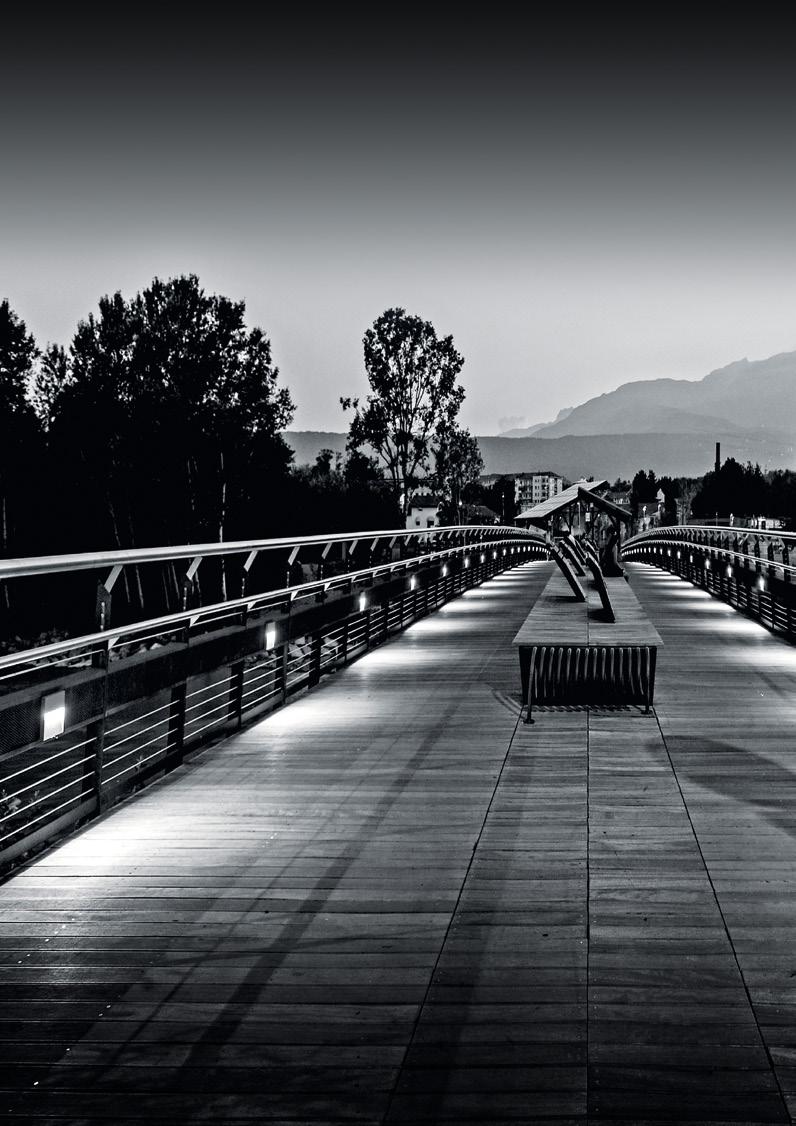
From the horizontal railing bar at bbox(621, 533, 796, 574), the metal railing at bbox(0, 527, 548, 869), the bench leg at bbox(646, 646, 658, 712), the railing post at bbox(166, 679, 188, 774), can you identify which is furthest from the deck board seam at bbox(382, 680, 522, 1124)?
the horizontal railing bar at bbox(621, 533, 796, 574)

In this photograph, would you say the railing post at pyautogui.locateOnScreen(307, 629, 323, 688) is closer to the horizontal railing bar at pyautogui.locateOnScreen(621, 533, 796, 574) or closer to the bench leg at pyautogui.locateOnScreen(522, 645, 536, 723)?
the bench leg at pyautogui.locateOnScreen(522, 645, 536, 723)

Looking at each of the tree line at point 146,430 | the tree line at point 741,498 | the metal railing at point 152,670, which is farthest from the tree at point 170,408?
the tree line at point 741,498

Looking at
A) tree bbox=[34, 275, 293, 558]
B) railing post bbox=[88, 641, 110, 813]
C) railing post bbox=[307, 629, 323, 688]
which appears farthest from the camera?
tree bbox=[34, 275, 293, 558]

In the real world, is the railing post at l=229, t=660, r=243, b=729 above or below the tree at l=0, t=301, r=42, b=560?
below

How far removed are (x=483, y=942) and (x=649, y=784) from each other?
10.4 feet

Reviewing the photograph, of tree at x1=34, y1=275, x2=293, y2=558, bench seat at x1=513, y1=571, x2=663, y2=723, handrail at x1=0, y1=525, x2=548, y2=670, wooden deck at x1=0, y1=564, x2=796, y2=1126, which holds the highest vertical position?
tree at x1=34, y1=275, x2=293, y2=558

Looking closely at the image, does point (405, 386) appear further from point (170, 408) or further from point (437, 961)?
point (437, 961)

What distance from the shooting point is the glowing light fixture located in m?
6.09

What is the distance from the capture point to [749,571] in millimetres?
21172

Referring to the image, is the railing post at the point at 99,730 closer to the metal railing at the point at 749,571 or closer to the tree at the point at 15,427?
the metal railing at the point at 749,571

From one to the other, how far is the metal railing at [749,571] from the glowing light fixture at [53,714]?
12.4 m

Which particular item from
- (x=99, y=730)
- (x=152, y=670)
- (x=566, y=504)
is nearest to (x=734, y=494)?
(x=566, y=504)

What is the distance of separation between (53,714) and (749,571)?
17150 millimetres

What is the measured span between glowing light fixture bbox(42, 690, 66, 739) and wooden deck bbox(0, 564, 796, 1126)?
704 mm
